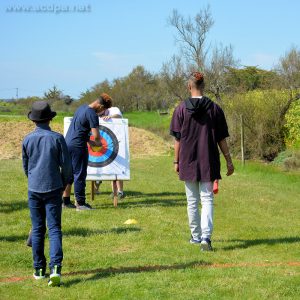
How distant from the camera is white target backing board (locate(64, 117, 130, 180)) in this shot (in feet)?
37.3

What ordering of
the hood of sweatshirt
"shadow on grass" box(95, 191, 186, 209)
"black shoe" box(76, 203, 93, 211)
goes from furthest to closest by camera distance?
"shadow on grass" box(95, 191, 186, 209) → "black shoe" box(76, 203, 93, 211) → the hood of sweatshirt

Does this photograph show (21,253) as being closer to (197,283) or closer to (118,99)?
(197,283)

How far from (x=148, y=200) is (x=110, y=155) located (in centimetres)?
122

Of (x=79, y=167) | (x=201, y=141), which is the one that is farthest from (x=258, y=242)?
(x=79, y=167)

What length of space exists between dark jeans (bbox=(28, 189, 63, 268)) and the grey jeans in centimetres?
202

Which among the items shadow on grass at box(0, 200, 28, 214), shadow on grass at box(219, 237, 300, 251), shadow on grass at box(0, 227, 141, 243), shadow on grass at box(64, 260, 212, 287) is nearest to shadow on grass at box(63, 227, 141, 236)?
shadow on grass at box(0, 227, 141, 243)

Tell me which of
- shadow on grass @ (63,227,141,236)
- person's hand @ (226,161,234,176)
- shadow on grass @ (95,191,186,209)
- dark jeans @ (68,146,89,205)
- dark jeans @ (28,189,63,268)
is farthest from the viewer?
shadow on grass @ (95,191,186,209)

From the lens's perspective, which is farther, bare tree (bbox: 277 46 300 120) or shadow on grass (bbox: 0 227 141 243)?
bare tree (bbox: 277 46 300 120)

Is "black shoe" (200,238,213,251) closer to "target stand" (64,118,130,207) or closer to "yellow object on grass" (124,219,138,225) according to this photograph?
"yellow object on grass" (124,219,138,225)

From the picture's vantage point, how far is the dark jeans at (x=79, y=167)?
10070 millimetres

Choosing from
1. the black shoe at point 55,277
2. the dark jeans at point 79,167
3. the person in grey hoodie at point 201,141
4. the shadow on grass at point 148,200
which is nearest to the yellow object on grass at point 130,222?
the dark jeans at point 79,167

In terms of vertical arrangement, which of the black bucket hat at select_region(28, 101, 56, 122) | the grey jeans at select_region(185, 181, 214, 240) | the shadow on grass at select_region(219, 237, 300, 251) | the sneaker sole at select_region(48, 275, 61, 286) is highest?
the black bucket hat at select_region(28, 101, 56, 122)

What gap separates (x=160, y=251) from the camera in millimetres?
7168

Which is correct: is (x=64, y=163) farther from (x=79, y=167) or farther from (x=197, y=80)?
(x=79, y=167)
